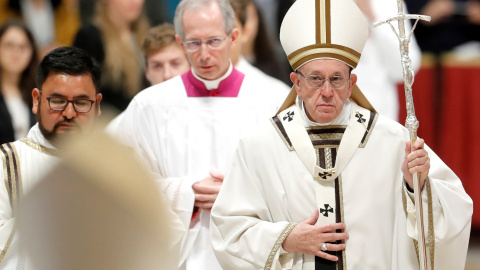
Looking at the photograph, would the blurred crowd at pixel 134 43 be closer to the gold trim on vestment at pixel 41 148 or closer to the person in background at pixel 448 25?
the person in background at pixel 448 25

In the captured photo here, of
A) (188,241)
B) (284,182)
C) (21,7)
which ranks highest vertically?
(21,7)

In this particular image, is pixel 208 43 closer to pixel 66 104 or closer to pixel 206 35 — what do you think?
pixel 206 35

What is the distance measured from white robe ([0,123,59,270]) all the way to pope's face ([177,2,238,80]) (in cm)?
106

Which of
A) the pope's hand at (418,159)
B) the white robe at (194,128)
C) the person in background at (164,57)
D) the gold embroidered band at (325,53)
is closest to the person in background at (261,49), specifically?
the person in background at (164,57)

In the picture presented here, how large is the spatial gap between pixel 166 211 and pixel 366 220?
2315mm

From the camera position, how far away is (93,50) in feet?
22.7

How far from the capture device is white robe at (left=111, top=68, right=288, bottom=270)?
4719 mm

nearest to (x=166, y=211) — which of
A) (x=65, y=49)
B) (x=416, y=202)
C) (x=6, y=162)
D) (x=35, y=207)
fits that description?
(x=35, y=207)

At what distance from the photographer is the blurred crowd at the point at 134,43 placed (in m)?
6.93

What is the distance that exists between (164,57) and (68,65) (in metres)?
1.59

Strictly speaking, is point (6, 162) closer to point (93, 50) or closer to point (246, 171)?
point (246, 171)

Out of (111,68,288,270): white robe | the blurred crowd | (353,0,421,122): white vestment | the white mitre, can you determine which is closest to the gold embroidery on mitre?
the white mitre

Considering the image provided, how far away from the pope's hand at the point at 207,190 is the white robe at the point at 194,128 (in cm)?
10

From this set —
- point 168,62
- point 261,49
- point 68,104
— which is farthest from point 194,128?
point 261,49
